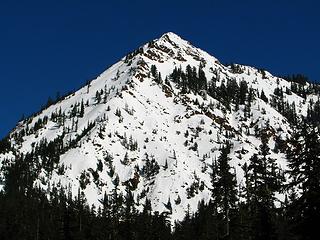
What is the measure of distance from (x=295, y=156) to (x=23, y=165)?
173 m

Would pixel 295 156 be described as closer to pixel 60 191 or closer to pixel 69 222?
pixel 69 222

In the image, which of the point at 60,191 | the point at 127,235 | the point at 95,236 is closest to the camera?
the point at 127,235

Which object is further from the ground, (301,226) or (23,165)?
(23,165)

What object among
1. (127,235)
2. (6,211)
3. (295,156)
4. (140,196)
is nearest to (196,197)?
(140,196)

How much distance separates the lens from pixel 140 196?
193875 millimetres

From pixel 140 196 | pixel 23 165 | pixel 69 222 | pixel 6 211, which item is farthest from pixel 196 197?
pixel 69 222

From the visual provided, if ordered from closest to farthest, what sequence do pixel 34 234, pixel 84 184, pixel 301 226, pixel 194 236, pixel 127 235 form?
1. pixel 301 226
2. pixel 127 235
3. pixel 194 236
4. pixel 34 234
5. pixel 84 184

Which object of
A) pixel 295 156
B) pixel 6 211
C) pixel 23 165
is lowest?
pixel 295 156

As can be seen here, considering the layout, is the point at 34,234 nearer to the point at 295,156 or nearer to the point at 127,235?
the point at 127,235

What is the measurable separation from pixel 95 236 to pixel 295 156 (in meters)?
66.9

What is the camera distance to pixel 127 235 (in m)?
83.0

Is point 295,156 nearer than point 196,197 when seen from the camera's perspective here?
Yes

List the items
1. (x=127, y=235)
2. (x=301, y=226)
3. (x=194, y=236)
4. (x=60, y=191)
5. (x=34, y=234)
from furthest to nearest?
(x=60, y=191), (x=34, y=234), (x=194, y=236), (x=127, y=235), (x=301, y=226)

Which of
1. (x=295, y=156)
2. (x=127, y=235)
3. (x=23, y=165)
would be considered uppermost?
(x=23, y=165)
